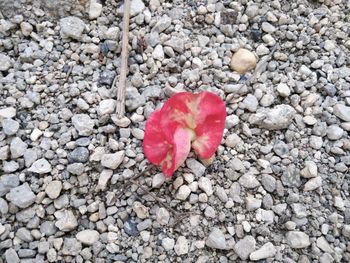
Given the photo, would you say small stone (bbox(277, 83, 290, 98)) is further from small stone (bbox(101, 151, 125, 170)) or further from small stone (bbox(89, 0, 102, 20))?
small stone (bbox(89, 0, 102, 20))

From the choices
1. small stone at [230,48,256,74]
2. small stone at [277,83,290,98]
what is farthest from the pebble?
small stone at [277,83,290,98]

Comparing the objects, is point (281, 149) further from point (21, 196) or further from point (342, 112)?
point (21, 196)

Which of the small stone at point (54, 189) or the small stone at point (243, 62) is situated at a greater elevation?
the small stone at point (243, 62)

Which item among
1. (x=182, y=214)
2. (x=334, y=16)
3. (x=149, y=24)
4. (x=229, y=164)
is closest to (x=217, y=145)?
(x=229, y=164)

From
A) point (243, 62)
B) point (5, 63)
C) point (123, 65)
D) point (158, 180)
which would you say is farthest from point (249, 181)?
point (5, 63)

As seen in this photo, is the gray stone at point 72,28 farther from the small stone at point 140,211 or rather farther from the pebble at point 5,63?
the small stone at point 140,211

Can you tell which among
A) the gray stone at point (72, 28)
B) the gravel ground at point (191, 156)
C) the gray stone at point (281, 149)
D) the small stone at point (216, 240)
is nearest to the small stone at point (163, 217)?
the gravel ground at point (191, 156)

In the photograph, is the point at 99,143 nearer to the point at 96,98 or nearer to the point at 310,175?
the point at 96,98
